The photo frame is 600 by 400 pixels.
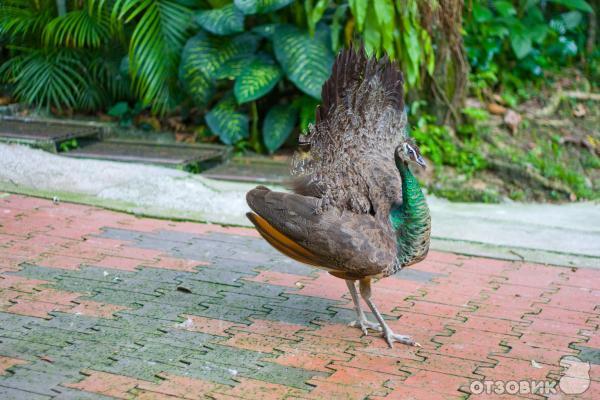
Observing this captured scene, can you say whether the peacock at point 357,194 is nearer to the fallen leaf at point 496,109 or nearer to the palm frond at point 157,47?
the palm frond at point 157,47

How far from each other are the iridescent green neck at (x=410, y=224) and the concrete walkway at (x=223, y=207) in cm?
142

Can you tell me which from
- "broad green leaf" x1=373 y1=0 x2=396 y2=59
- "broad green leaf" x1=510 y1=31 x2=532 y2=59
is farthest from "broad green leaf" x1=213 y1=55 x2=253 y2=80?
"broad green leaf" x1=510 y1=31 x2=532 y2=59

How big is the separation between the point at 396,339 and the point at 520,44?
212 inches

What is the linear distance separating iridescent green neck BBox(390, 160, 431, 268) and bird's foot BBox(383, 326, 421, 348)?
34cm

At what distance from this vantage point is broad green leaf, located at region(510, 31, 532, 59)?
27.9 feet

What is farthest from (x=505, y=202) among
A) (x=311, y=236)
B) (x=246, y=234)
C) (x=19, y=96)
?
(x=19, y=96)

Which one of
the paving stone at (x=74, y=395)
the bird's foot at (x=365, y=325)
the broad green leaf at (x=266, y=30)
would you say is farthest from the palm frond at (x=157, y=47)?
the paving stone at (x=74, y=395)

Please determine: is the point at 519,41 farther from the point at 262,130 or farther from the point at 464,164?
the point at 262,130

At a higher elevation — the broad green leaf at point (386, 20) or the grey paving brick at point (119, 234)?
the broad green leaf at point (386, 20)

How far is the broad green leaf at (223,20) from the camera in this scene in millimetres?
6957

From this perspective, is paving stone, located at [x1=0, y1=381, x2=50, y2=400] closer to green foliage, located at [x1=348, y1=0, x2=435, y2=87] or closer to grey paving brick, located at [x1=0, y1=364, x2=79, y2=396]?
grey paving brick, located at [x1=0, y1=364, x2=79, y2=396]

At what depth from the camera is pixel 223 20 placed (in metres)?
7.00

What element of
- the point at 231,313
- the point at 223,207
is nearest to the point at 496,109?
the point at 223,207

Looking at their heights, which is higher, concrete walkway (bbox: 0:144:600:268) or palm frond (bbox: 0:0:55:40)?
palm frond (bbox: 0:0:55:40)
